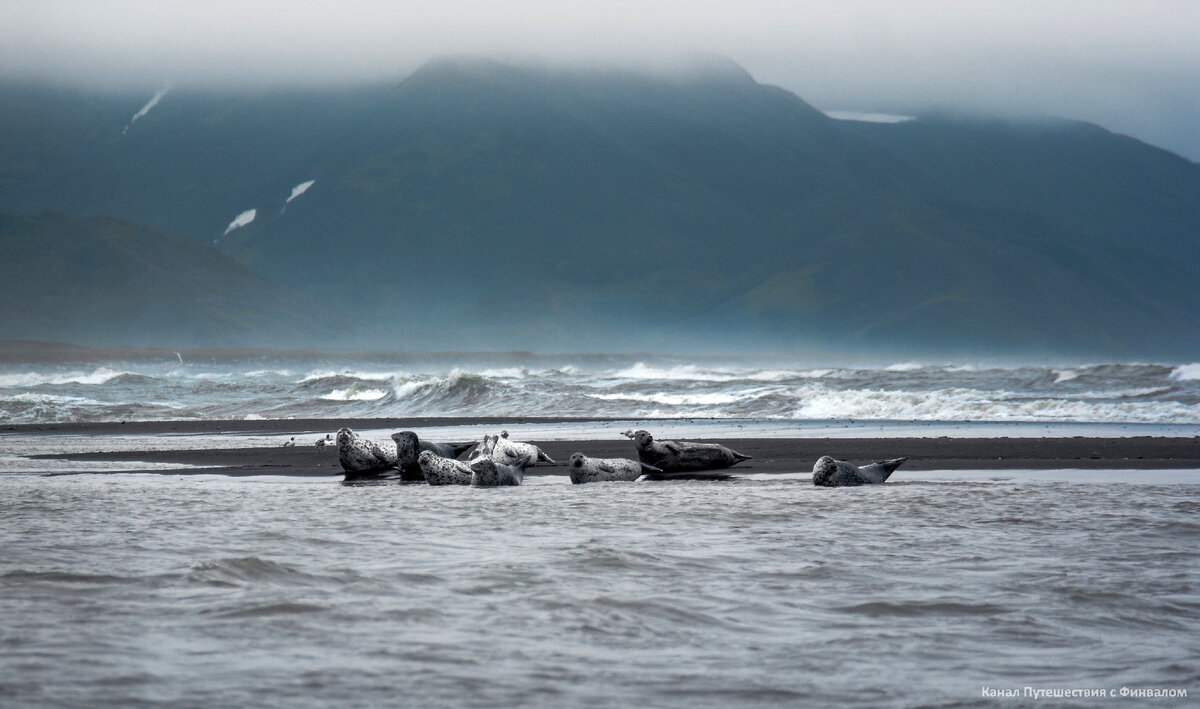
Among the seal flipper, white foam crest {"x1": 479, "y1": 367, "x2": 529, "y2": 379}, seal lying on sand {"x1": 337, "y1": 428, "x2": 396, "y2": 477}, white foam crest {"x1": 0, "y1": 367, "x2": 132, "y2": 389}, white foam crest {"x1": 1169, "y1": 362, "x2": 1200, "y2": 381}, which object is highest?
white foam crest {"x1": 0, "y1": 367, "x2": 132, "y2": 389}

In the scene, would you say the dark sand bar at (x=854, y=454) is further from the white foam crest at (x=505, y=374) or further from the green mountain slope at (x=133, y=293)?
the green mountain slope at (x=133, y=293)

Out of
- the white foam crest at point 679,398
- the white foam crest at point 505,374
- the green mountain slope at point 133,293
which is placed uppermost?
the green mountain slope at point 133,293

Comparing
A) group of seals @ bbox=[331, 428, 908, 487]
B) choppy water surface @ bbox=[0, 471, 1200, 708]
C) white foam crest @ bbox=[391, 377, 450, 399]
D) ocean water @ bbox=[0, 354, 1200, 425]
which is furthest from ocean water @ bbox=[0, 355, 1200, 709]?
white foam crest @ bbox=[391, 377, 450, 399]

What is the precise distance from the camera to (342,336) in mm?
177250

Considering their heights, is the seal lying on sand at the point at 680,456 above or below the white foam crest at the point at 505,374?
below

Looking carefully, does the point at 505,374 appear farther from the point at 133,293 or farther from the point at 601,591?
the point at 133,293

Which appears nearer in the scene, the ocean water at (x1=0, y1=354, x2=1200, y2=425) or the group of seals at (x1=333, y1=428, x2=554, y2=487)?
the group of seals at (x1=333, y1=428, x2=554, y2=487)

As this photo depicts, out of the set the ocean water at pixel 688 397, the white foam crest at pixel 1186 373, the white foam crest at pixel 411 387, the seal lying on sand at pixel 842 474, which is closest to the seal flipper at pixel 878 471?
the seal lying on sand at pixel 842 474

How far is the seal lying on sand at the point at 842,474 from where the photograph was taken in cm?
1456

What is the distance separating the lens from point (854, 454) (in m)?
19.4

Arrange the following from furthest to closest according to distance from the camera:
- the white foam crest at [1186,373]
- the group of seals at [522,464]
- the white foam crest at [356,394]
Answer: the white foam crest at [356,394] < the white foam crest at [1186,373] < the group of seals at [522,464]

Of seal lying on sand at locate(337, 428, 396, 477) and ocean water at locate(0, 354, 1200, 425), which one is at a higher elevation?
ocean water at locate(0, 354, 1200, 425)

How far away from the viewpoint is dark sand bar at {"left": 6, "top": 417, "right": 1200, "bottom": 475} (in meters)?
17.6

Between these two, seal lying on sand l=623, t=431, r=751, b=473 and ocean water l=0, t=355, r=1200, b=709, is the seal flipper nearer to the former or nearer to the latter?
ocean water l=0, t=355, r=1200, b=709
